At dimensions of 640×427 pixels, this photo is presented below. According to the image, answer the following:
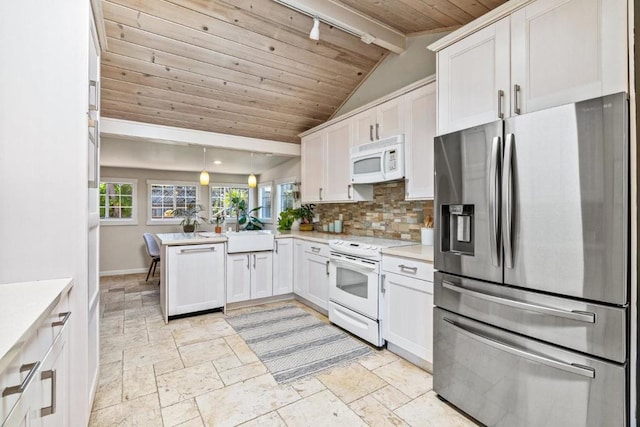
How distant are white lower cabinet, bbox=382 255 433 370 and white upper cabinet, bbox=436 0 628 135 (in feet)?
3.48

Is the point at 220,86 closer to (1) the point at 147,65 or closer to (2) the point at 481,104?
(1) the point at 147,65

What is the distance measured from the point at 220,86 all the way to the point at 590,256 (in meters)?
3.53

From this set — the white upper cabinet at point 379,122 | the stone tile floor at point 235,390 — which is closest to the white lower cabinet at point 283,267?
the stone tile floor at point 235,390

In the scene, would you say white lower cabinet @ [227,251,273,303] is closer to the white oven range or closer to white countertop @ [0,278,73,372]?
the white oven range

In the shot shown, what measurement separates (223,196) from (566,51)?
6732mm

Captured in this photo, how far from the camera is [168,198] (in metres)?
6.59

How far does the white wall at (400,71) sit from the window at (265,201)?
3.24m

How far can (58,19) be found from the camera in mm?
1453

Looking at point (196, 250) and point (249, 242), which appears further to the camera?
point (249, 242)

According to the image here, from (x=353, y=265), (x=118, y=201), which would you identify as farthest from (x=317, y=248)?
(x=118, y=201)

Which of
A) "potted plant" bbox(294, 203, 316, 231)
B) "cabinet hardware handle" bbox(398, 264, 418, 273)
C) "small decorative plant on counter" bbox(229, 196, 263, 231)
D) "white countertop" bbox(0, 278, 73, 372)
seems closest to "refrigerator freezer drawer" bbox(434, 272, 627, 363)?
"cabinet hardware handle" bbox(398, 264, 418, 273)

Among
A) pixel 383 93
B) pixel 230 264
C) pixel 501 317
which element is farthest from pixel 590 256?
pixel 230 264

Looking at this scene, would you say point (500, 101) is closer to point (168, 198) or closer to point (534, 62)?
point (534, 62)

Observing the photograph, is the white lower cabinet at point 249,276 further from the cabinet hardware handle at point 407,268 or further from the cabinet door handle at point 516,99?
the cabinet door handle at point 516,99
